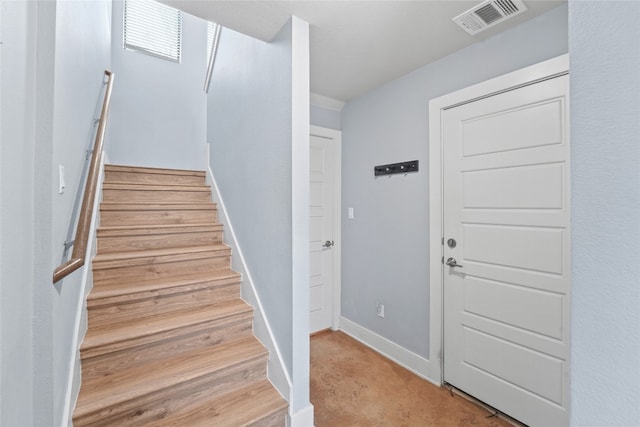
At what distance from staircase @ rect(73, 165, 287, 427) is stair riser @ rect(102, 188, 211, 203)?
0.02 metres

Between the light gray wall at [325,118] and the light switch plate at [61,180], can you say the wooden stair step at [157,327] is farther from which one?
the light gray wall at [325,118]

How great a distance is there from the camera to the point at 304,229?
1646 mm

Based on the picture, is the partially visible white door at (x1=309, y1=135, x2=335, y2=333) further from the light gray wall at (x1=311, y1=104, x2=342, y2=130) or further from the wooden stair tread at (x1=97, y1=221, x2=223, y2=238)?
the wooden stair tread at (x1=97, y1=221, x2=223, y2=238)

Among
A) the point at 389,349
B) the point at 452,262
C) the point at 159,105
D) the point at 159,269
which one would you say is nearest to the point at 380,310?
the point at 389,349

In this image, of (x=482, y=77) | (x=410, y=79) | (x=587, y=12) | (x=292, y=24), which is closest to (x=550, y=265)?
(x=482, y=77)

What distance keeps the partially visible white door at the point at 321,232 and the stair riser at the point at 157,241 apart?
3.21ft

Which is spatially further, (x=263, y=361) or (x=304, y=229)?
(x=263, y=361)

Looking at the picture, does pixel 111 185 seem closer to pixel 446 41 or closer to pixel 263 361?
pixel 263 361

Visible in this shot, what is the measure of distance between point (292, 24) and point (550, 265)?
2.01m

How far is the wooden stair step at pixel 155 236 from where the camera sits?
2074 mm

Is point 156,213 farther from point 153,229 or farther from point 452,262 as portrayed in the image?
point 452,262

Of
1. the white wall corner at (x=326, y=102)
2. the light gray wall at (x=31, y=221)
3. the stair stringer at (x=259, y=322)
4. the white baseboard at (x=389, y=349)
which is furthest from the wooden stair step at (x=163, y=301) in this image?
the white wall corner at (x=326, y=102)

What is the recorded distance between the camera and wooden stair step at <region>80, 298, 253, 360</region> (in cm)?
148

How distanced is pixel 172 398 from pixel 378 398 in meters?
1.32
